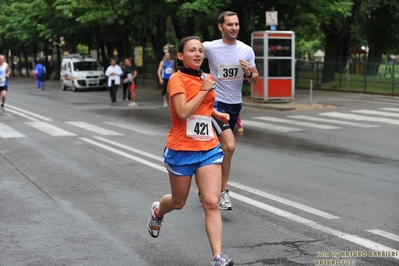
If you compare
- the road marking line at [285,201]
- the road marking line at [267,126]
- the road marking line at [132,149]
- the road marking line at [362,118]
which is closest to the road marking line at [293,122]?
the road marking line at [267,126]

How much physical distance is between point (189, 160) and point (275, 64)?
65.0 ft

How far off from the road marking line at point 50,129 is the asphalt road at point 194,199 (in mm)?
47

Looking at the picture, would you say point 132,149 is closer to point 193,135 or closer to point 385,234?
point 385,234

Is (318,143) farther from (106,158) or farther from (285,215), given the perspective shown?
(285,215)

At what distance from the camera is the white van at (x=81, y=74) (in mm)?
37312

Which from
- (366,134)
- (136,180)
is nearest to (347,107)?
(366,134)

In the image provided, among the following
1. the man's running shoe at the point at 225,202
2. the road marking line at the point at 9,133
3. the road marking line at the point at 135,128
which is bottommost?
the road marking line at the point at 135,128

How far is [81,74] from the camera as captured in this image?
37.4 metres

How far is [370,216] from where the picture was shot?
7.12 meters

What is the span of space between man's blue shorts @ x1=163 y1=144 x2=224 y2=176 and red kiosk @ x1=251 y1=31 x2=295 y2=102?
63.4 feet

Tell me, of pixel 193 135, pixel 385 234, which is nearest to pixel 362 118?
pixel 385 234

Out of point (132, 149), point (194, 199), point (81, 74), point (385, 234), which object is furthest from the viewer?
point (81, 74)

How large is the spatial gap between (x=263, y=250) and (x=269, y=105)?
18.3m

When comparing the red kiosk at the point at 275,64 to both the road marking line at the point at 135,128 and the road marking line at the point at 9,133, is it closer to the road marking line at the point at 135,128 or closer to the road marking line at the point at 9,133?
the road marking line at the point at 135,128
